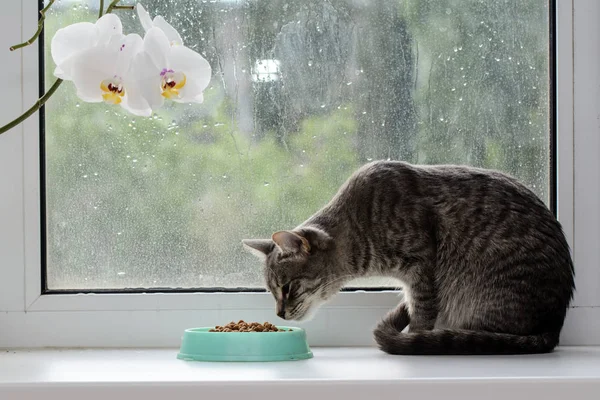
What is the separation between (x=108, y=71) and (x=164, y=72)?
2.7 inches

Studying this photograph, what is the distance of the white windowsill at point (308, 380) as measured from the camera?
3.60 ft

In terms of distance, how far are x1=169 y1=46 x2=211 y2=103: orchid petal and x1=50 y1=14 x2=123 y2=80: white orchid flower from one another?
70 mm

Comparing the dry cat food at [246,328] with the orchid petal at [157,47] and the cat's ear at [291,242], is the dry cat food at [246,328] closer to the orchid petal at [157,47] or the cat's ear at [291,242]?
the cat's ear at [291,242]

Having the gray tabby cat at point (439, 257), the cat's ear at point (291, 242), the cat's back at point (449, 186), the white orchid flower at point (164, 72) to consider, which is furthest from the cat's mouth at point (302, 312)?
the white orchid flower at point (164, 72)

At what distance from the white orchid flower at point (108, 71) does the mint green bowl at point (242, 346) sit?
0.54m

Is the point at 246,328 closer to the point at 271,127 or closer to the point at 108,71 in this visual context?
the point at 271,127

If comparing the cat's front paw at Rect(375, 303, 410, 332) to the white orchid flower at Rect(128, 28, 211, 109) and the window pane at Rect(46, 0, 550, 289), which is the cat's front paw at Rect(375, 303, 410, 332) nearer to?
the window pane at Rect(46, 0, 550, 289)

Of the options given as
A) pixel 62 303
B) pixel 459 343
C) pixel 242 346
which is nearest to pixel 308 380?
pixel 242 346

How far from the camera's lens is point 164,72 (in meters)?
0.99

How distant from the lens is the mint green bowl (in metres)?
1.39

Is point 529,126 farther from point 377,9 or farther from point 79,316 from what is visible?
point 79,316

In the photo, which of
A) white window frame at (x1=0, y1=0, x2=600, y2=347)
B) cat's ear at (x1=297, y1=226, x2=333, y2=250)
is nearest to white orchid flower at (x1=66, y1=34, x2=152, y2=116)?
cat's ear at (x1=297, y1=226, x2=333, y2=250)

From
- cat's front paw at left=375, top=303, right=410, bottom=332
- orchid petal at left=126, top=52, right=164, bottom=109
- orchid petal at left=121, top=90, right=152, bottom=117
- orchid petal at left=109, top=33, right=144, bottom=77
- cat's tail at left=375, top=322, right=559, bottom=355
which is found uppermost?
orchid petal at left=109, top=33, right=144, bottom=77

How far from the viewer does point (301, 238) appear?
60.9 inches
